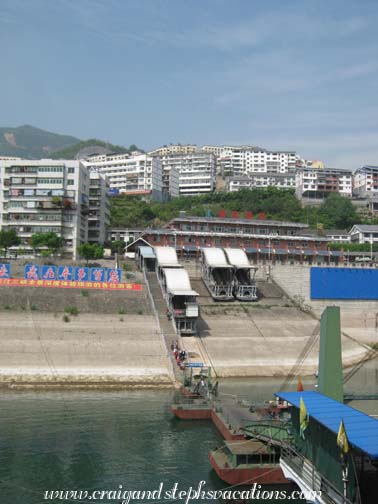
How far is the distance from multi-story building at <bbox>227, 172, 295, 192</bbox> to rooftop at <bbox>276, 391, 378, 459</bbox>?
148 metres

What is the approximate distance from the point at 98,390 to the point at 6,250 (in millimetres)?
53092

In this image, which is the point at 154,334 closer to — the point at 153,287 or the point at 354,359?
the point at 153,287

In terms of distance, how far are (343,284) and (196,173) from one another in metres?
112

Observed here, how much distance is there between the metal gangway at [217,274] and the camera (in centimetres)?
7300

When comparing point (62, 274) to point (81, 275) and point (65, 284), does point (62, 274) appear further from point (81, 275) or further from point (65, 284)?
point (81, 275)

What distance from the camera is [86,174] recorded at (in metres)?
102

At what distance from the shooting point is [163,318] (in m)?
61.4

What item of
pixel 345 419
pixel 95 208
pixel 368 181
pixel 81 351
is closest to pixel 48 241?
pixel 95 208

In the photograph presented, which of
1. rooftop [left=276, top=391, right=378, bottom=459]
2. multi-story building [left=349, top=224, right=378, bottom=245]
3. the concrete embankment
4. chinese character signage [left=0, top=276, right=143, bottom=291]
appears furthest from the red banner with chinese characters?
multi-story building [left=349, top=224, right=378, bottom=245]

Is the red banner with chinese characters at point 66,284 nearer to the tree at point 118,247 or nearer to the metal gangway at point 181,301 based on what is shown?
the metal gangway at point 181,301

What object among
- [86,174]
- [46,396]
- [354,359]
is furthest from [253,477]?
[86,174]

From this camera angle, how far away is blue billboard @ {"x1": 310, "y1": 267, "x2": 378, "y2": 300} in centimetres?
7975

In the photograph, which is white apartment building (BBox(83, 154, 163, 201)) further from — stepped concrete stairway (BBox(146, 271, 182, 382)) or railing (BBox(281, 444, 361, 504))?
railing (BBox(281, 444, 361, 504))

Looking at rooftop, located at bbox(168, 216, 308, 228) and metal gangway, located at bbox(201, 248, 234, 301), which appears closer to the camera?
metal gangway, located at bbox(201, 248, 234, 301)
